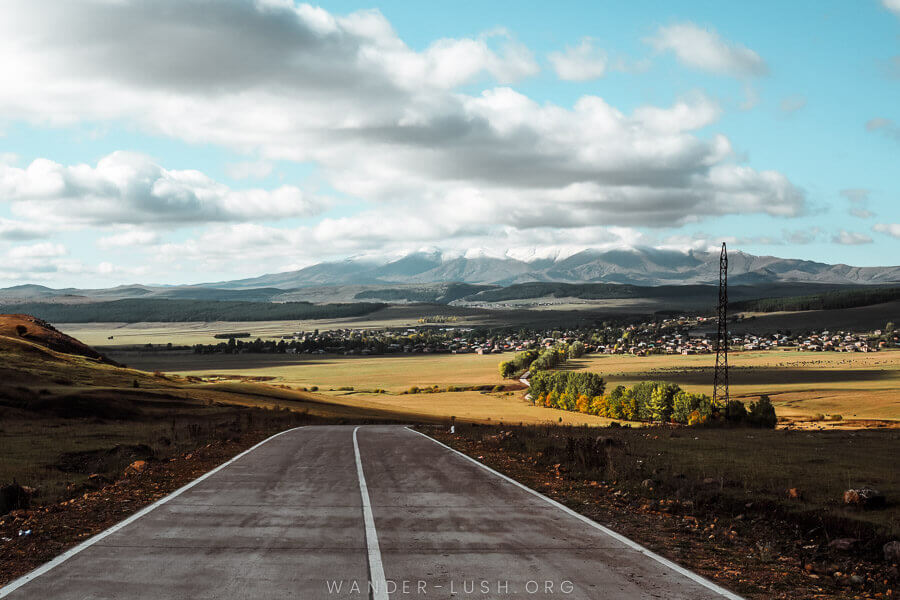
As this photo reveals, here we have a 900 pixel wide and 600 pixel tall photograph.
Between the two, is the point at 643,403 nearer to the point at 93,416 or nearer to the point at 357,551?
the point at 93,416

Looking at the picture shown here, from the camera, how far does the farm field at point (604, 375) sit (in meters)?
88.1

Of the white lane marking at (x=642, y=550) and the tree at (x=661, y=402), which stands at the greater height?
the white lane marking at (x=642, y=550)

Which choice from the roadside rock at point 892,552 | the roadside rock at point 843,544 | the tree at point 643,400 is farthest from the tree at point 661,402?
the roadside rock at point 892,552

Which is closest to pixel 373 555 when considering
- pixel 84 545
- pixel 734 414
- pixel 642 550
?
pixel 642 550

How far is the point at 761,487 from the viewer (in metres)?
17.2

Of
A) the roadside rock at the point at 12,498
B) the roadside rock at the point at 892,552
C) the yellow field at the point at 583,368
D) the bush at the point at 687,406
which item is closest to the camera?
the roadside rock at the point at 892,552

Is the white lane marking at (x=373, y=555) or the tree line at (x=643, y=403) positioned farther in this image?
the tree line at (x=643, y=403)

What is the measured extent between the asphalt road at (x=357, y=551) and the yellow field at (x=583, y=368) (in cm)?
5552

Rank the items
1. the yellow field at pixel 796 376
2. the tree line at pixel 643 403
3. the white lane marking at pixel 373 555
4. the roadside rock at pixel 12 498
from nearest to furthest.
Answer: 1. the white lane marking at pixel 373 555
2. the roadside rock at pixel 12 498
3. the tree line at pixel 643 403
4. the yellow field at pixel 796 376

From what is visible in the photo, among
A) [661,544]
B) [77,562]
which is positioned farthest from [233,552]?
[661,544]

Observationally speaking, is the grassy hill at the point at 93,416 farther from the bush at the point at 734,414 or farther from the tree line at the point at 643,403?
the tree line at the point at 643,403

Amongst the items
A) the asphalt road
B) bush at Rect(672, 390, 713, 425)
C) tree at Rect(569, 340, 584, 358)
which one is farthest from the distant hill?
tree at Rect(569, 340, 584, 358)

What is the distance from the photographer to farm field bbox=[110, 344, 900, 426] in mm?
88125

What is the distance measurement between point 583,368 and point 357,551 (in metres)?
143
